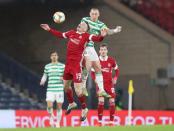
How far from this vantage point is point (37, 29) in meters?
29.1

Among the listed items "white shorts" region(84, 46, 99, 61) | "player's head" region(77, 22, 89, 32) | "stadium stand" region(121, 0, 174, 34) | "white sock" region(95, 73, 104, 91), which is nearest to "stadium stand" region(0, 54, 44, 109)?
"stadium stand" region(121, 0, 174, 34)

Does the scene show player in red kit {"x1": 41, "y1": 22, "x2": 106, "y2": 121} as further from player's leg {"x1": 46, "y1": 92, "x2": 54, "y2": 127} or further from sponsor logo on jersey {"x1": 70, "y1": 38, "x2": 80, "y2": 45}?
player's leg {"x1": 46, "y1": 92, "x2": 54, "y2": 127}

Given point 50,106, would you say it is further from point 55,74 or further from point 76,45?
point 76,45

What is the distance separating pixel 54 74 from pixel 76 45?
13.2ft

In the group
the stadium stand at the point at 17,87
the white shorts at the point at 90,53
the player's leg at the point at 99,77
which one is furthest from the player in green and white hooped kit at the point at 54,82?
the stadium stand at the point at 17,87

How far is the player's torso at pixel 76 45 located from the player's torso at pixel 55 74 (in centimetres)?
372

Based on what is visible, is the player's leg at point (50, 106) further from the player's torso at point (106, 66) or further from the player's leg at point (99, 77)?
the player's leg at point (99, 77)

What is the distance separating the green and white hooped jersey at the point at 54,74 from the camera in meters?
18.7

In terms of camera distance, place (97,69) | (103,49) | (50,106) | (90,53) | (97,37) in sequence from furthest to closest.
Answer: (50,106)
(103,49)
(97,69)
(90,53)
(97,37)

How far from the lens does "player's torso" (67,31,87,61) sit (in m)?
14.8

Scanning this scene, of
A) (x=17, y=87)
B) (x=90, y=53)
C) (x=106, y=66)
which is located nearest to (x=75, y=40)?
(x=90, y=53)

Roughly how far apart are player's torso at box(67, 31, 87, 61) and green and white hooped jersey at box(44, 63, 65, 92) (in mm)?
3721

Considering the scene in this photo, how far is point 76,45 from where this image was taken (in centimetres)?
1491

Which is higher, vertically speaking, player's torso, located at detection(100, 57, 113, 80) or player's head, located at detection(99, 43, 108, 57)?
player's head, located at detection(99, 43, 108, 57)
